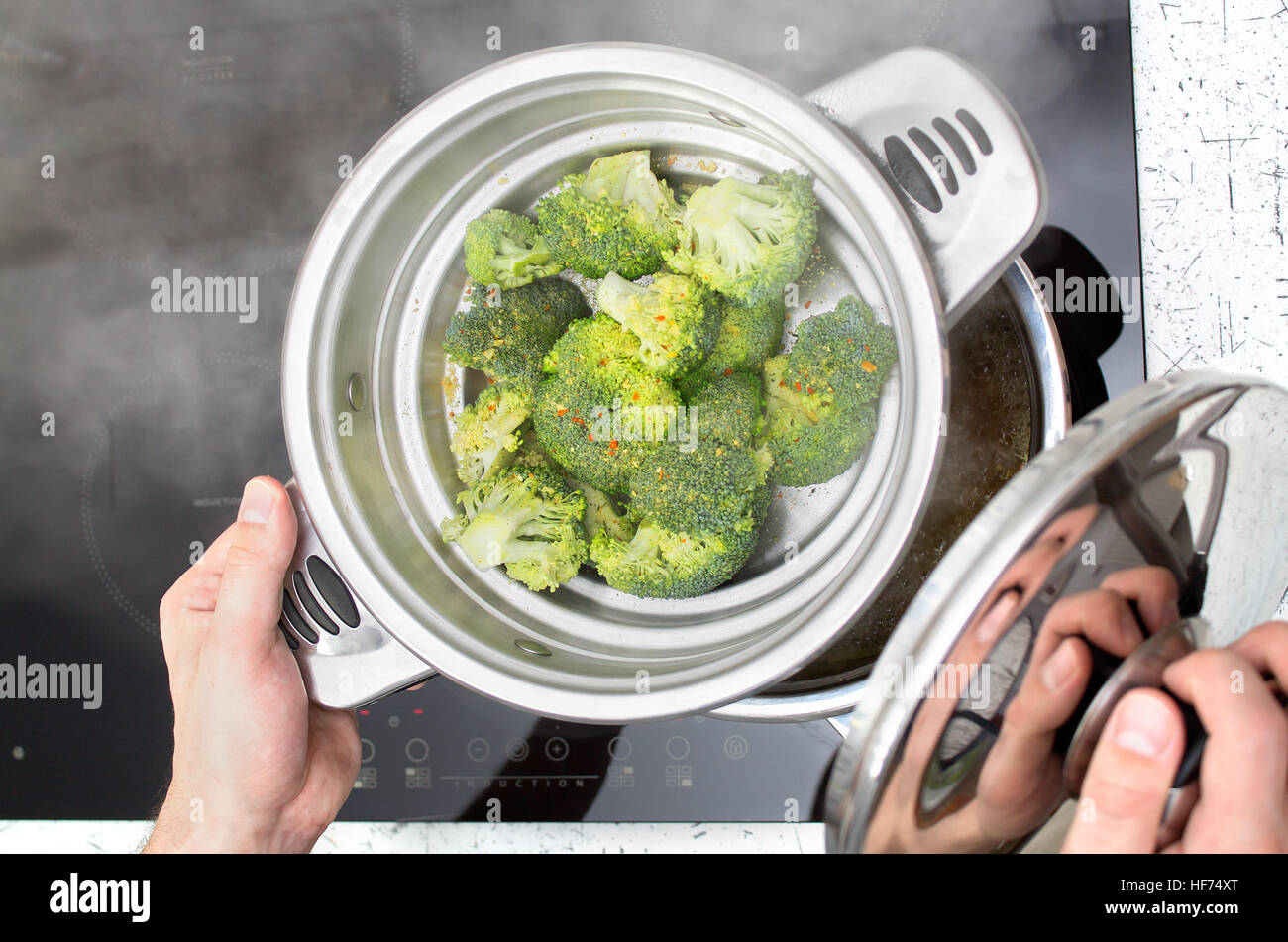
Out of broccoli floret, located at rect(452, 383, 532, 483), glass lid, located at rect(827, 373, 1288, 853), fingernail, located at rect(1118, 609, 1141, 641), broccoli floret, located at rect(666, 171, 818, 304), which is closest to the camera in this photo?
glass lid, located at rect(827, 373, 1288, 853)

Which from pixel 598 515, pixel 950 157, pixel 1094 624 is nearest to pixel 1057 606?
pixel 1094 624

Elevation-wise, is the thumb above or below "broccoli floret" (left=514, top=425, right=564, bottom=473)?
below

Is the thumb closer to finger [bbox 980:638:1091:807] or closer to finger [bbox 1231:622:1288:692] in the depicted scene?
finger [bbox 980:638:1091:807]

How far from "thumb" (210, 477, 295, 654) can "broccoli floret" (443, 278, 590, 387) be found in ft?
1.01

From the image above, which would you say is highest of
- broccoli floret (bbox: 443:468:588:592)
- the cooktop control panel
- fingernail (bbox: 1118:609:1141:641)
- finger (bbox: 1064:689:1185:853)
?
broccoli floret (bbox: 443:468:588:592)

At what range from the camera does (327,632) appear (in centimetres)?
101

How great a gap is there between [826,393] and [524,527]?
17.2 inches

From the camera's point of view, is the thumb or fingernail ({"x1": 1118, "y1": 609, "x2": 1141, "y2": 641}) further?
the thumb

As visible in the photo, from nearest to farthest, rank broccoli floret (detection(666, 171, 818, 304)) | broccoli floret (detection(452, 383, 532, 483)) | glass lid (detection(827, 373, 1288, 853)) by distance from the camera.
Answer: glass lid (detection(827, 373, 1288, 853))
broccoli floret (detection(666, 171, 818, 304))
broccoli floret (detection(452, 383, 532, 483))

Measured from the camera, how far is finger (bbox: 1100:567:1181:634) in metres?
0.76

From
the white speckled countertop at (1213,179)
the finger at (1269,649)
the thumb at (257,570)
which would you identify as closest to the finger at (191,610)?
the thumb at (257,570)

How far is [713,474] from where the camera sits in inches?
37.5

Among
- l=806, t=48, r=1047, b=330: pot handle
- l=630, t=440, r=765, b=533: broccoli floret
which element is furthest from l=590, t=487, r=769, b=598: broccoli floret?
l=806, t=48, r=1047, b=330: pot handle
